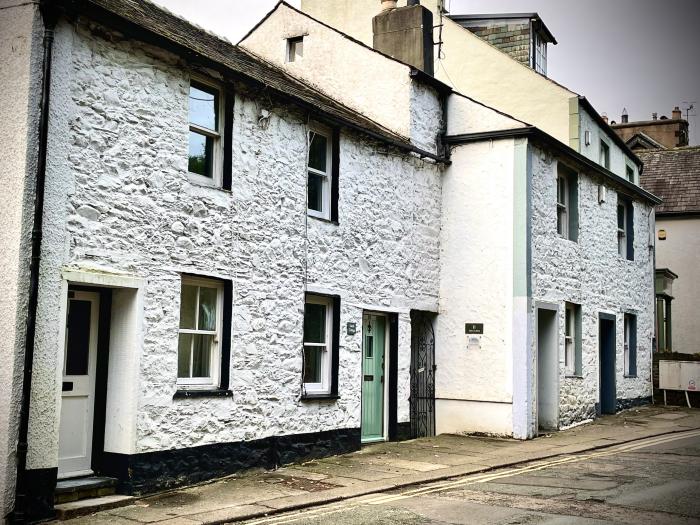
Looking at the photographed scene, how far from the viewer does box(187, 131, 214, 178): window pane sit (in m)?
11.4

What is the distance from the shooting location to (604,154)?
81.7ft

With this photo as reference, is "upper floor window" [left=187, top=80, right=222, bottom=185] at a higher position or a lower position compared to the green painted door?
higher

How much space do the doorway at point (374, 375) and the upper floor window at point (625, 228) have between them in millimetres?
10341

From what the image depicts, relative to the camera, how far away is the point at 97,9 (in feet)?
31.1

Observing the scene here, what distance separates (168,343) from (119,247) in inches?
57.2

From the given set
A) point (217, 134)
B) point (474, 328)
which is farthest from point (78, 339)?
point (474, 328)

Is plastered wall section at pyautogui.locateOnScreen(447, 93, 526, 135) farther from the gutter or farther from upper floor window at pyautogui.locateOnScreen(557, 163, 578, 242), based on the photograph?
upper floor window at pyautogui.locateOnScreen(557, 163, 578, 242)

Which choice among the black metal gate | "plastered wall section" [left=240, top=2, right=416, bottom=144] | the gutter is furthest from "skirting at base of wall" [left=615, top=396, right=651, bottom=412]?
"plastered wall section" [left=240, top=2, right=416, bottom=144]

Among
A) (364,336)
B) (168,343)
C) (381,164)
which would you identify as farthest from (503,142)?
(168,343)

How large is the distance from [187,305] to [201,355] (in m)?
0.75

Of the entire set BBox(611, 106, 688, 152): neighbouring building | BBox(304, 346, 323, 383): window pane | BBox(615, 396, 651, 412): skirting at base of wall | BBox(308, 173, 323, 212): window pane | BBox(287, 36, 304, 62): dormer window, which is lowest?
BBox(615, 396, 651, 412): skirting at base of wall

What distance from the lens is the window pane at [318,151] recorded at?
13867 mm

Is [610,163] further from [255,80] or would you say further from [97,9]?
[97,9]

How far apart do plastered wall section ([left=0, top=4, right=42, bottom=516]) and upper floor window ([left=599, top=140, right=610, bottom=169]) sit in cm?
1901
